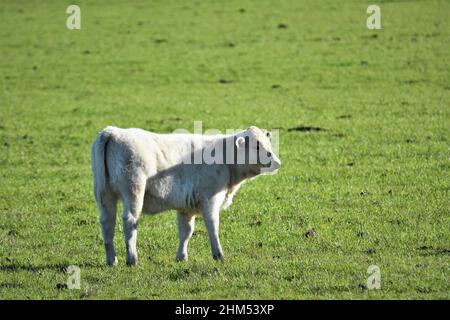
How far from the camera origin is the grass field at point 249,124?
36.1ft

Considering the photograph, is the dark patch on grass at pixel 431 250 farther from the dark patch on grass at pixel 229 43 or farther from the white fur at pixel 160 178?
the dark patch on grass at pixel 229 43

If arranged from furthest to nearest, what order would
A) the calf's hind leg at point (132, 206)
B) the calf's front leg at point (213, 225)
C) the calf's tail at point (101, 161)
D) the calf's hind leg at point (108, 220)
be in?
the calf's front leg at point (213, 225)
the calf's hind leg at point (108, 220)
the calf's tail at point (101, 161)
the calf's hind leg at point (132, 206)

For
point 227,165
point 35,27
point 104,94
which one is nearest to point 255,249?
point 227,165

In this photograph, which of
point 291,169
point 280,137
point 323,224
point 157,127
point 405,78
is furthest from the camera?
point 405,78

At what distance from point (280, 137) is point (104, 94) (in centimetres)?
896

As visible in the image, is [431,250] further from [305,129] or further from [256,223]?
[305,129]

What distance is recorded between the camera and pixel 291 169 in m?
18.5

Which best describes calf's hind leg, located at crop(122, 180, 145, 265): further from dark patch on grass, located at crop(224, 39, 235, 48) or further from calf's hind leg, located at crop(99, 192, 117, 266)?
dark patch on grass, located at crop(224, 39, 235, 48)

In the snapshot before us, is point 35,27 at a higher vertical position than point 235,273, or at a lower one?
higher

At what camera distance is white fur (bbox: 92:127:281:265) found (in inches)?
444

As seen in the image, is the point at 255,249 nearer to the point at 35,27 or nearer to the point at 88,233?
the point at 88,233

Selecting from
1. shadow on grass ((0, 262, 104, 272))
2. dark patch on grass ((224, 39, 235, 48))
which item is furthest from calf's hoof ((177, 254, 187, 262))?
dark patch on grass ((224, 39, 235, 48))

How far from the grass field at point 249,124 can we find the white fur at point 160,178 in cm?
62

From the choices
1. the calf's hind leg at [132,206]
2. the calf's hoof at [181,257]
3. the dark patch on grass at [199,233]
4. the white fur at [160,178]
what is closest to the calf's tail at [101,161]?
the white fur at [160,178]
